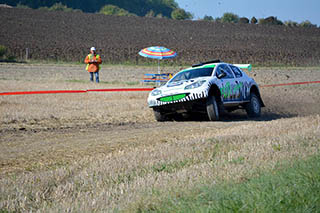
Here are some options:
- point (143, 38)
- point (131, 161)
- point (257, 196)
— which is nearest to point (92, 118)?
point (131, 161)

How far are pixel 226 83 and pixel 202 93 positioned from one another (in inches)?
58.7

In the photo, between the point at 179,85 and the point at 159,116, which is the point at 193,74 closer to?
the point at 179,85

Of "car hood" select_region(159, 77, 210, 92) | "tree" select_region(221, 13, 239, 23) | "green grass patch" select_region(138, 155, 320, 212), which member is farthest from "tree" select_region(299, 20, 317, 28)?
"green grass patch" select_region(138, 155, 320, 212)

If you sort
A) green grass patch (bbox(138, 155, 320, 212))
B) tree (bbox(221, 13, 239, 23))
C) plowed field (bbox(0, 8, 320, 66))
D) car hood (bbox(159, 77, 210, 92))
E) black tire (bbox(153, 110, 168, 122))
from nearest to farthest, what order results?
1. green grass patch (bbox(138, 155, 320, 212))
2. car hood (bbox(159, 77, 210, 92))
3. black tire (bbox(153, 110, 168, 122))
4. plowed field (bbox(0, 8, 320, 66))
5. tree (bbox(221, 13, 239, 23))

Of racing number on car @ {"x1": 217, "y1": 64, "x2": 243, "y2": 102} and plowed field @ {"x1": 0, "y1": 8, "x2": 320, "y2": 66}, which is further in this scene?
plowed field @ {"x1": 0, "y1": 8, "x2": 320, "y2": 66}

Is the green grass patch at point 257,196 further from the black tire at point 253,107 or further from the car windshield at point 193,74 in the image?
the black tire at point 253,107

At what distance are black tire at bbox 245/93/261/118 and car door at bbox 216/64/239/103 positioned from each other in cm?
83

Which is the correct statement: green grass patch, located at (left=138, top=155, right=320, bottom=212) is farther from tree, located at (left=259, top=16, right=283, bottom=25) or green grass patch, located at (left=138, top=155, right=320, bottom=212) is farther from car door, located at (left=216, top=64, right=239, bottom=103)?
tree, located at (left=259, top=16, right=283, bottom=25)

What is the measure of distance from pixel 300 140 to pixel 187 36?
73705mm

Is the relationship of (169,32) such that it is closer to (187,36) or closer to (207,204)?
(187,36)

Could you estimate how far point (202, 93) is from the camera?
38.3 ft

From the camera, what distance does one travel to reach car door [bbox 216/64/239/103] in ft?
41.4

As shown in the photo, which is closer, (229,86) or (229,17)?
(229,86)

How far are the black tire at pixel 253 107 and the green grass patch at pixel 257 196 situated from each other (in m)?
9.16
